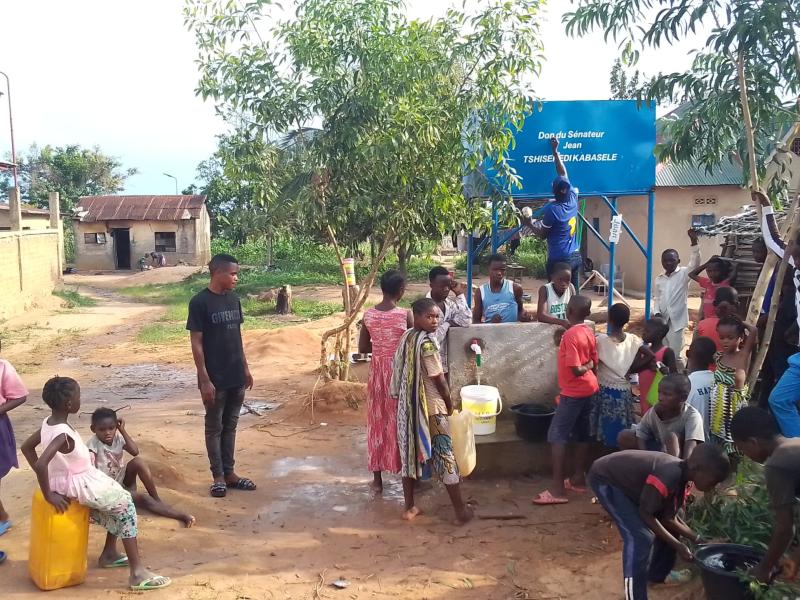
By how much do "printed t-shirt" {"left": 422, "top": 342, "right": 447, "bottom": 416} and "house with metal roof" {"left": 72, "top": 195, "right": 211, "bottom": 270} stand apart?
30190mm

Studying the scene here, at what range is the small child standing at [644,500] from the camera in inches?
126

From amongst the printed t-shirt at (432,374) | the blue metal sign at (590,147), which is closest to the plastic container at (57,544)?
the printed t-shirt at (432,374)

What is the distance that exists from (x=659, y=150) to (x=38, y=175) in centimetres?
4443

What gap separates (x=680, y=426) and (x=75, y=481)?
11.1 feet

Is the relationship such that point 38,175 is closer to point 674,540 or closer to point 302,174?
point 302,174

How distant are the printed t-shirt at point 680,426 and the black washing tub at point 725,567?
29.4 inches

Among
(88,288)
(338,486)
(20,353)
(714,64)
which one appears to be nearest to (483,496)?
(338,486)

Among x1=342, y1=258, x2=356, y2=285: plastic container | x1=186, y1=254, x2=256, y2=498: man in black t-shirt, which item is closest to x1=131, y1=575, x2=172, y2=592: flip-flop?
x1=186, y1=254, x2=256, y2=498: man in black t-shirt

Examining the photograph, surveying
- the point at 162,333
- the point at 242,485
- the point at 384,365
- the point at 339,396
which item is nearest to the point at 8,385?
the point at 242,485

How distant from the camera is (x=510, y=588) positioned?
3873mm

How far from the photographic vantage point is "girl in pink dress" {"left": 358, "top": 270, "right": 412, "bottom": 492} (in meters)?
5.07

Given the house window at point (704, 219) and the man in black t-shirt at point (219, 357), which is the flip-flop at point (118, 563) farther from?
the house window at point (704, 219)

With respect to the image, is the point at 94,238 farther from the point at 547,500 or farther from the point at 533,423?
the point at 547,500

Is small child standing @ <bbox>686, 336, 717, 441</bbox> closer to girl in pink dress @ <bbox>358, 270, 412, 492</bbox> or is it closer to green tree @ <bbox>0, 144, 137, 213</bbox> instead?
girl in pink dress @ <bbox>358, 270, 412, 492</bbox>
